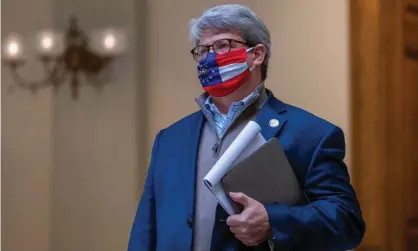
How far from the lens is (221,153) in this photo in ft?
4.52

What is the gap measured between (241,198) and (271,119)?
25 centimetres

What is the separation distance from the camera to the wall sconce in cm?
238

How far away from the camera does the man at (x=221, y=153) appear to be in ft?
4.05

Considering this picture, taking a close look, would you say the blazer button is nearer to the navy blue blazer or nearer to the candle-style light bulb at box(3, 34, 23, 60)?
the navy blue blazer

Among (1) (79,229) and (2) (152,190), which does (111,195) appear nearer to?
(1) (79,229)

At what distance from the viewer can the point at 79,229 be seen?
2389 mm

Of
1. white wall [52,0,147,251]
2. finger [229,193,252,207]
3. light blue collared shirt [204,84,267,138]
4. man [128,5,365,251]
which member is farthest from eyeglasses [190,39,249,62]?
white wall [52,0,147,251]

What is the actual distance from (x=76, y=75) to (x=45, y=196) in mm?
489

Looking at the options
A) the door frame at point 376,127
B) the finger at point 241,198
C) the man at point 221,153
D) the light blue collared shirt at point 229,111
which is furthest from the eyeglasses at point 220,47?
the door frame at point 376,127

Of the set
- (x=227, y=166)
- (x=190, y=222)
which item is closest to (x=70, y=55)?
(x=190, y=222)

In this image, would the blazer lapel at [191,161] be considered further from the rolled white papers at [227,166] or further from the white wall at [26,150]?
the white wall at [26,150]

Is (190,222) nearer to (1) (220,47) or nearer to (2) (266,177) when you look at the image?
(2) (266,177)

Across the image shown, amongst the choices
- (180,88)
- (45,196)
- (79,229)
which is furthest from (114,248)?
(180,88)

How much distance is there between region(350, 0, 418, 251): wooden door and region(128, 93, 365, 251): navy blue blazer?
1.88ft
